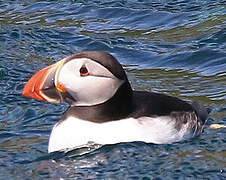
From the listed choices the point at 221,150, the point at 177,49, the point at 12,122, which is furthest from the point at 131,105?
the point at 177,49

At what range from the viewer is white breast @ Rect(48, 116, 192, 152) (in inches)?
281

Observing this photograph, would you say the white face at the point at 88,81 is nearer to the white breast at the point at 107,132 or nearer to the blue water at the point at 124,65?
the white breast at the point at 107,132

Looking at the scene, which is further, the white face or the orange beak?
the orange beak

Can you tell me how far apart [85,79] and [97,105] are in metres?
0.26

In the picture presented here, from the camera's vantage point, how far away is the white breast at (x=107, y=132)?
7145mm

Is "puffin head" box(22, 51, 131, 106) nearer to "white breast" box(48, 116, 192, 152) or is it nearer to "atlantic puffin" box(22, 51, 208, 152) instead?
"atlantic puffin" box(22, 51, 208, 152)

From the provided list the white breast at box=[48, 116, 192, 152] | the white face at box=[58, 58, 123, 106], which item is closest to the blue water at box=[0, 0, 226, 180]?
the white breast at box=[48, 116, 192, 152]

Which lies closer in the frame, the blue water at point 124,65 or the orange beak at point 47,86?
the blue water at point 124,65

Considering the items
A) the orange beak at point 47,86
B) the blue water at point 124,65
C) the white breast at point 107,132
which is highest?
the orange beak at point 47,86

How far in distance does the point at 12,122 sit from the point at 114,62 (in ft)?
6.86

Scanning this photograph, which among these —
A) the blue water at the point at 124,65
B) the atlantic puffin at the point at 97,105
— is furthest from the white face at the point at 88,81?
the blue water at the point at 124,65

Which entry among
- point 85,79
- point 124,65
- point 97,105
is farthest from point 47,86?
point 124,65

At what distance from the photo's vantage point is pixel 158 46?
1191cm

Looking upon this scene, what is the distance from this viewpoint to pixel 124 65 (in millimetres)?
11180
